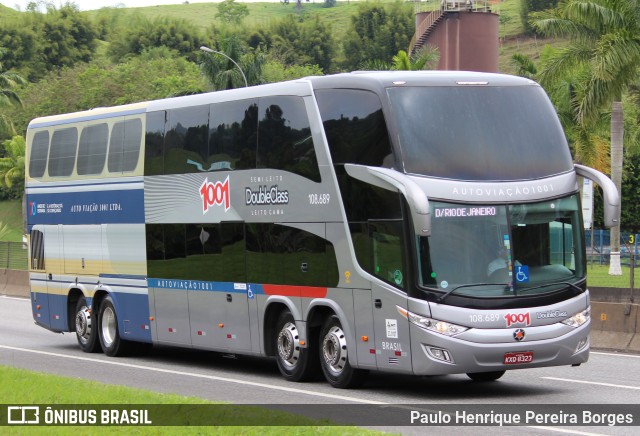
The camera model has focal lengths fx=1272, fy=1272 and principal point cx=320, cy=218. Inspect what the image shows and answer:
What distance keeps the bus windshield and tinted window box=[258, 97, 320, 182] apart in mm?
2480

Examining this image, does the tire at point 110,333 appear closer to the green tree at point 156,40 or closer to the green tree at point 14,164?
the green tree at point 14,164

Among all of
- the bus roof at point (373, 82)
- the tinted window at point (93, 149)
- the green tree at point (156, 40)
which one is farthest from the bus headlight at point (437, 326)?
the green tree at point (156, 40)

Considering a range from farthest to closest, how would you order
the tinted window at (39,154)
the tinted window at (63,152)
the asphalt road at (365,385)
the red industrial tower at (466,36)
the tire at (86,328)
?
1. the red industrial tower at (466,36)
2. the tinted window at (39,154)
3. the tinted window at (63,152)
4. the tire at (86,328)
5. the asphalt road at (365,385)

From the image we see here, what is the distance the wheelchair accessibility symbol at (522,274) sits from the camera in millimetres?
15172

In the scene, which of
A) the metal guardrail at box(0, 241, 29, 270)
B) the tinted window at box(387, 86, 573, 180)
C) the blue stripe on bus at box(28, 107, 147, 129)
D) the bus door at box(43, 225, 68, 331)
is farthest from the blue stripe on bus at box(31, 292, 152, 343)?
the metal guardrail at box(0, 241, 29, 270)

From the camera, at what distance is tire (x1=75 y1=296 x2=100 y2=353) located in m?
22.9

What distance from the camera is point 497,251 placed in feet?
49.6

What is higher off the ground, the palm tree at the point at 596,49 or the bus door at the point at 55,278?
the palm tree at the point at 596,49

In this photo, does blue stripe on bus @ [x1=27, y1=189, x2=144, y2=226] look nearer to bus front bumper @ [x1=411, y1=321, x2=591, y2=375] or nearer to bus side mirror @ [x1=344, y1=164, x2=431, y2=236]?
bus side mirror @ [x1=344, y1=164, x2=431, y2=236]

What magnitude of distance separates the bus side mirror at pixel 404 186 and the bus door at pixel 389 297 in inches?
18.4

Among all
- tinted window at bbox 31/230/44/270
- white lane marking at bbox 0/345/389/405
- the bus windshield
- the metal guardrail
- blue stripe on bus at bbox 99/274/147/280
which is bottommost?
the metal guardrail

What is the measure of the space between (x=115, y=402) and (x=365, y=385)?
467cm

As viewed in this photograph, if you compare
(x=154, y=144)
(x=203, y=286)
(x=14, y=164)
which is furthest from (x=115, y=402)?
(x=14, y=164)

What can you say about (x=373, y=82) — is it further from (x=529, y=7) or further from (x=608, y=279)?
(x=529, y=7)
